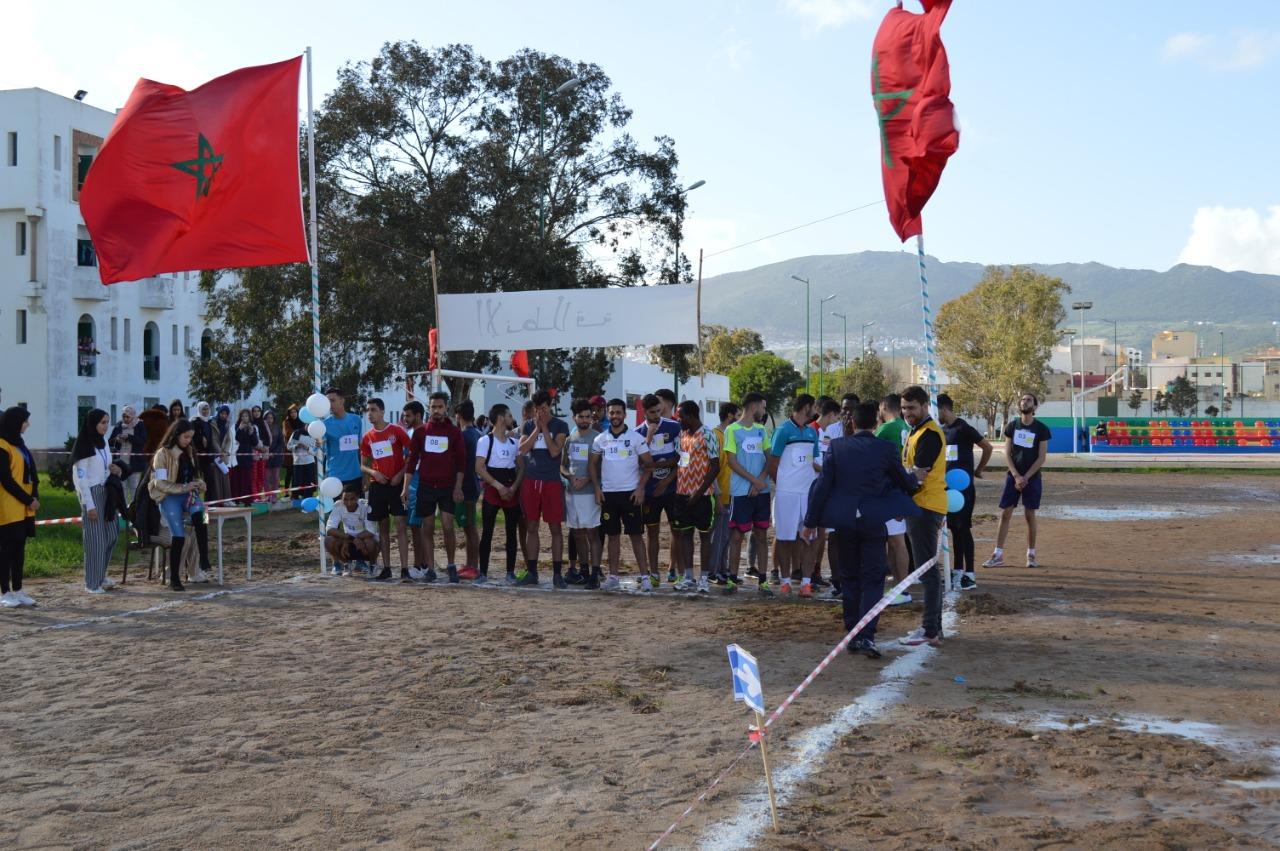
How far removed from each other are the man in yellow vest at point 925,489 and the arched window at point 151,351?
1866 inches

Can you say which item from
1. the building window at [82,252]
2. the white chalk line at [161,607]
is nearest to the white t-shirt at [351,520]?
the white chalk line at [161,607]

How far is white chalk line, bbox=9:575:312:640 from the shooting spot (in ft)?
35.1

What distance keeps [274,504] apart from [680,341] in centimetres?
831

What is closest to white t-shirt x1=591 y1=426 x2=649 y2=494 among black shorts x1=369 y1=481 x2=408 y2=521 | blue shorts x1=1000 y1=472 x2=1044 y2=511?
black shorts x1=369 y1=481 x2=408 y2=521

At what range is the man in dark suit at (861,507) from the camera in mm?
9102

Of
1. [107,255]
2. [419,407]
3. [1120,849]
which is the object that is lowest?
[1120,849]

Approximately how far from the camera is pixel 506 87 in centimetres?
3697

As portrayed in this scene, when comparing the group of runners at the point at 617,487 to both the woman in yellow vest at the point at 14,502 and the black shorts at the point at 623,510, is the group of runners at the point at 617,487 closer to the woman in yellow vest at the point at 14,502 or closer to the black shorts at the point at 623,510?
the black shorts at the point at 623,510

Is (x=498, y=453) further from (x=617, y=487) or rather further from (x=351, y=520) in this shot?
(x=351, y=520)

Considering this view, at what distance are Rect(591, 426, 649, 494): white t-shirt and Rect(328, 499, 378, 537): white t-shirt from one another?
10.2 feet

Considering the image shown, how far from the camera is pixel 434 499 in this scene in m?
13.2

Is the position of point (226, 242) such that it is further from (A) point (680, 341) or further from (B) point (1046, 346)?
(B) point (1046, 346)

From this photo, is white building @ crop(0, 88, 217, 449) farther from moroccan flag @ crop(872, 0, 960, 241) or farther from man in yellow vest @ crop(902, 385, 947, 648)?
man in yellow vest @ crop(902, 385, 947, 648)

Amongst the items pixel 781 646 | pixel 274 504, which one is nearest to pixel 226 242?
pixel 781 646
